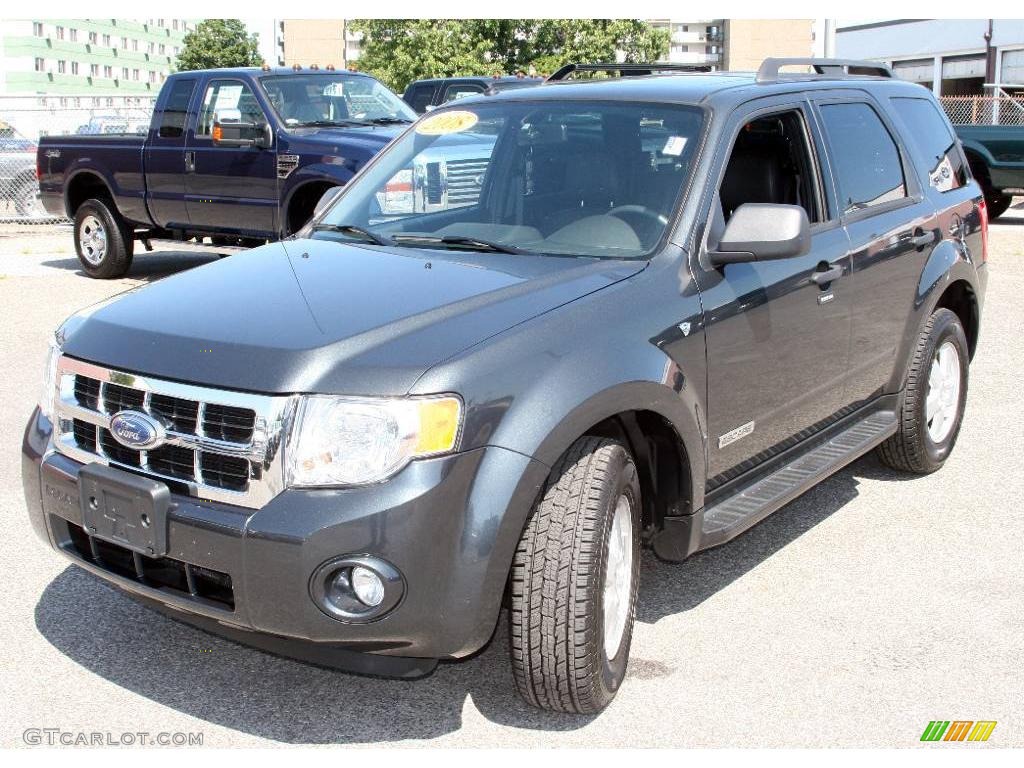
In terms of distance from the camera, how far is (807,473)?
468cm

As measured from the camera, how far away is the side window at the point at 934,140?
5.85m

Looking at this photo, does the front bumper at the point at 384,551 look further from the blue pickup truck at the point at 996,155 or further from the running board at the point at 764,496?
the blue pickup truck at the point at 996,155

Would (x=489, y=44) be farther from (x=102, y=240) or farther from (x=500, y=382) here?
(x=500, y=382)

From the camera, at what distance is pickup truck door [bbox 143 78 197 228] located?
38.9 ft

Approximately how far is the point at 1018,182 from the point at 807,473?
14166 mm

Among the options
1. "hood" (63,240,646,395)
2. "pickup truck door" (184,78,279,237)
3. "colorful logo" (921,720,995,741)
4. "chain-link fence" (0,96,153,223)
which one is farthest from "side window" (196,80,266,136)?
"colorful logo" (921,720,995,741)

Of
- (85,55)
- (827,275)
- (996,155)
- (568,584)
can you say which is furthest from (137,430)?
(85,55)

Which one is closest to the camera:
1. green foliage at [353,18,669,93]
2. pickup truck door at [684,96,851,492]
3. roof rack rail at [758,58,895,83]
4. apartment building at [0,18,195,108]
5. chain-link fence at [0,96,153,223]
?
pickup truck door at [684,96,851,492]

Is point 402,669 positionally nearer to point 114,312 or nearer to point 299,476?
point 299,476

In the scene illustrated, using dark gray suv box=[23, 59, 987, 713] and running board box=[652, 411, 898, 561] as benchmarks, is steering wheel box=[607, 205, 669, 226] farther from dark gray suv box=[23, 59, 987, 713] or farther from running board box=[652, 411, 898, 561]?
running board box=[652, 411, 898, 561]

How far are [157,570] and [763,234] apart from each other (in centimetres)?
220

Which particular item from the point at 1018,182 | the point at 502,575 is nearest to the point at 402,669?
the point at 502,575

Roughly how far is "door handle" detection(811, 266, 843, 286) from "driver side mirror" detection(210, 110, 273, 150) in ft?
23.9

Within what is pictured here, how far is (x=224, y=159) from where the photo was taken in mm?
11414
